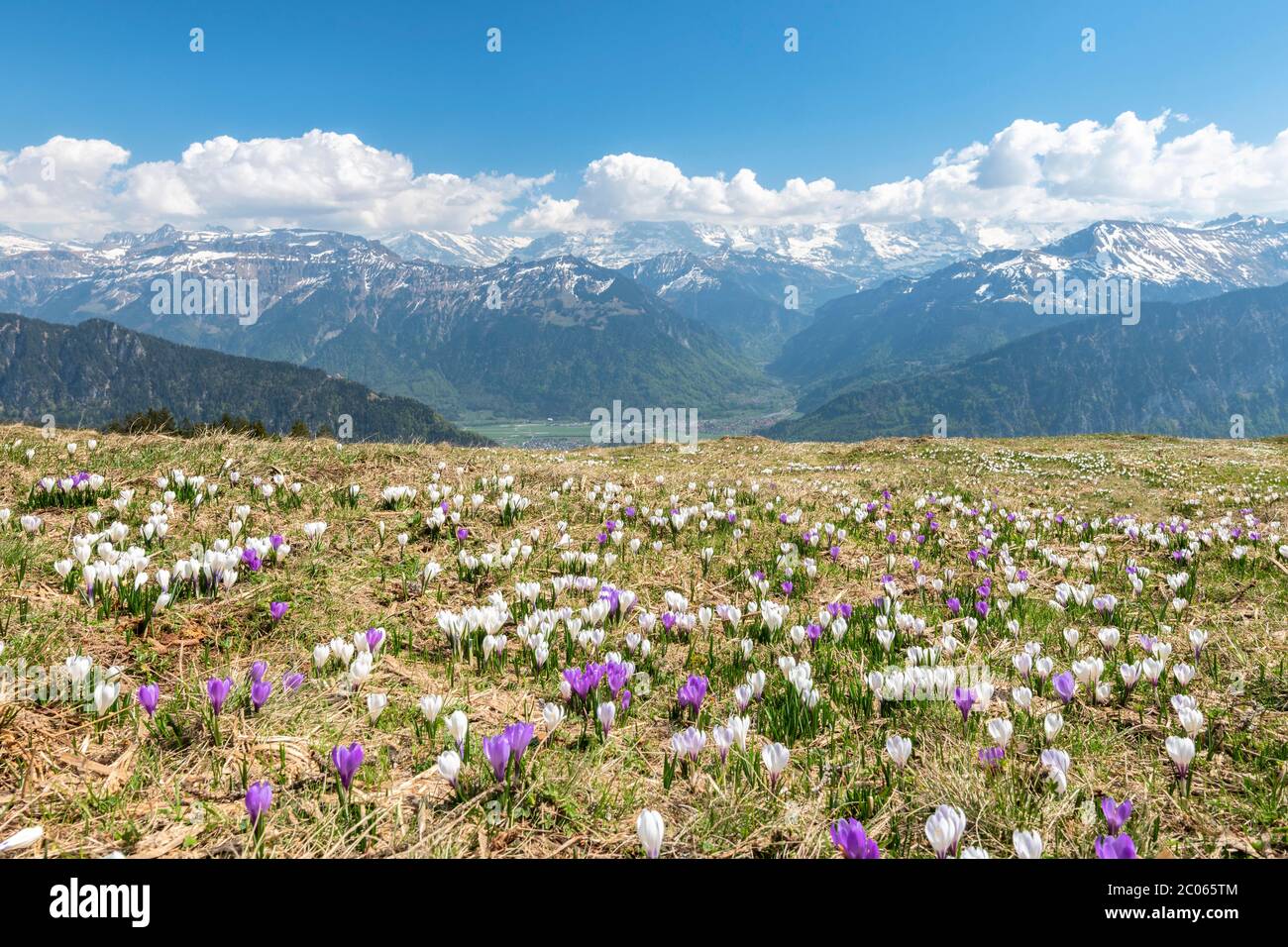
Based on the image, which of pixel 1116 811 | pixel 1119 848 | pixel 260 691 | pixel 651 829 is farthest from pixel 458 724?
pixel 1116 811

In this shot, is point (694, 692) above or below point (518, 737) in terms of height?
below

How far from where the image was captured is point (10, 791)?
2186 mm

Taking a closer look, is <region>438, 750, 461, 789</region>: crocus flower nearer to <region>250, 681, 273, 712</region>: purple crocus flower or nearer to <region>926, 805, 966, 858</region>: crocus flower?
<region>250, 681, 273, 712</region>: purple crocus flower

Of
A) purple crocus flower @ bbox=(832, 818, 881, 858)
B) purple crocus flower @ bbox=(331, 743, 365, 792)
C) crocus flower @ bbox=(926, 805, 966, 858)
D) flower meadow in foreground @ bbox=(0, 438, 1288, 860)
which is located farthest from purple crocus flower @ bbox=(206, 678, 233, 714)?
crocus flower @ bbox=(926, 805, 966, 858)

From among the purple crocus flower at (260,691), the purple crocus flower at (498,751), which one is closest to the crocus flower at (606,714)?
the purple crocus flower at (498,751)

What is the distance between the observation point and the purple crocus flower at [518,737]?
242 centimetres

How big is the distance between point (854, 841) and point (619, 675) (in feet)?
4.99

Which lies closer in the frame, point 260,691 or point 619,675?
point 260,691

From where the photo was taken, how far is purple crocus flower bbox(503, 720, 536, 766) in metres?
2.42

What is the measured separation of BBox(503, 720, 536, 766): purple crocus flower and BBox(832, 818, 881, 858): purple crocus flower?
119 cm

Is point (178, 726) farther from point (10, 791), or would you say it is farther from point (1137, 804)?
point (1137, 804)

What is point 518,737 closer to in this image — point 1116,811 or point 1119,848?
point 1119,848

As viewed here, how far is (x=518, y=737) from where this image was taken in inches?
95.4

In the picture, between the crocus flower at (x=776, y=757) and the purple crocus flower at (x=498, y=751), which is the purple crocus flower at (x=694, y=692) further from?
the purple crocus flower at (x=498, y=751)
